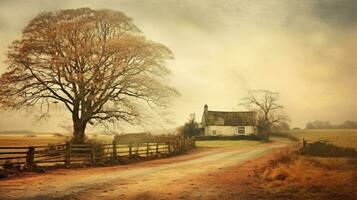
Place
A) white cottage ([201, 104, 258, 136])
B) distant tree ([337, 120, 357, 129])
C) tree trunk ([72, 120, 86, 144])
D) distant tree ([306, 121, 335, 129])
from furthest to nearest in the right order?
white cottage ([201, 104, 258, 136]) → tree trunk ([72, 120, 86, 144]) → distant tree ([306, 121, 335, 129]) → distant tree ([337, 120, 357, 129])

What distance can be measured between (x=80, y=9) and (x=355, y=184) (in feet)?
35.1

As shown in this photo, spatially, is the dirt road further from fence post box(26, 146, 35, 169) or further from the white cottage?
the white cottage

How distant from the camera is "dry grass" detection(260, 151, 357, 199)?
7461mm

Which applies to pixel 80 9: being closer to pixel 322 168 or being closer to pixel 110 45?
pixel 110 45

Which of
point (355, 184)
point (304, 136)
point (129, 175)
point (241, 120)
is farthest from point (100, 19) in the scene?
point (241, 120)

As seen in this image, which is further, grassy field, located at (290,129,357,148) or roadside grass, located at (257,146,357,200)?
grassy field, located at (290,129,357,148)

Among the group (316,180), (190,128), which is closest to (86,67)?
(316,180)

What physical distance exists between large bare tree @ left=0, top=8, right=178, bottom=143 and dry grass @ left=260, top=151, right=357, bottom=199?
7.44 meters

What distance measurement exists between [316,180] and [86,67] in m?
9.98

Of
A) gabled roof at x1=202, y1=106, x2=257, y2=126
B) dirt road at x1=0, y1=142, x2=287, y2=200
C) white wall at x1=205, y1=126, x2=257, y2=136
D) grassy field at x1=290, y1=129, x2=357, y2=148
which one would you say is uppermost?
gabled roof at x1=202, y1=106, x2=257, y2=126

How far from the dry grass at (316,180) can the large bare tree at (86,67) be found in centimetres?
744

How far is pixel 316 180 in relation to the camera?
823 cm

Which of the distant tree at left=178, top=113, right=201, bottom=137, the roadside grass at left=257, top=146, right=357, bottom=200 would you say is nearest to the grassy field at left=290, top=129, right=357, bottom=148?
the roadside grass at left=257, top=146, right=357, bottom=200

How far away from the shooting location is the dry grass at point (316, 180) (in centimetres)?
746
